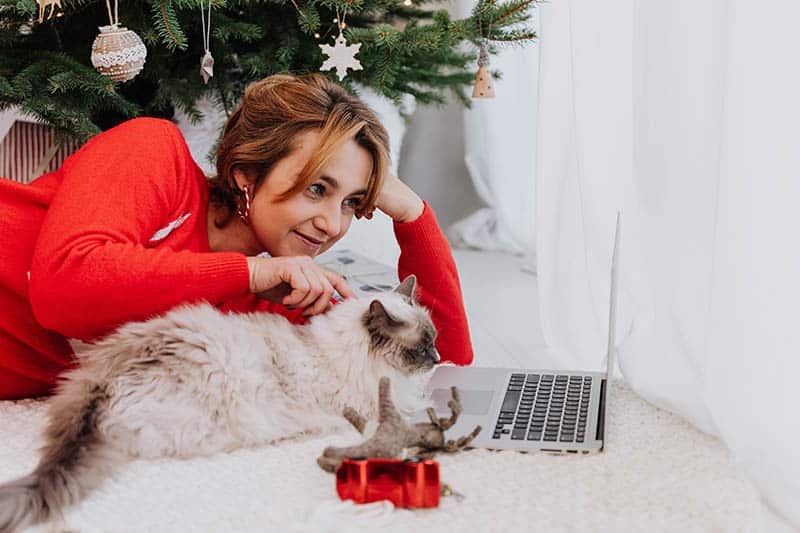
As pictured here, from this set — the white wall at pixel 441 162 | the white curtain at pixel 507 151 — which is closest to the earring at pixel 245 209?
the white curtain at pixel 507 151

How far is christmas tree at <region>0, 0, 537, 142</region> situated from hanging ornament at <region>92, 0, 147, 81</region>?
79mm

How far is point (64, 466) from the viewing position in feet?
2.92

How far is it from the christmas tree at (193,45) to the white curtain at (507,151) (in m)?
1.15

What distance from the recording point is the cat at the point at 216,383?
0.96 meters

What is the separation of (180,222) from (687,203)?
0.81m

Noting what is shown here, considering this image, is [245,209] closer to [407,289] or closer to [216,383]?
[407,289]

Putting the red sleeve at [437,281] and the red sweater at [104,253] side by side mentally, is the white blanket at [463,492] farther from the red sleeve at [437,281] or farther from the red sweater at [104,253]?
the red sleeve at [437,281]

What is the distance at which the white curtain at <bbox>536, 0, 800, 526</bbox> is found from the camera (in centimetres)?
106

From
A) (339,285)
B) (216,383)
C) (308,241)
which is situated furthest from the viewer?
(308,241)

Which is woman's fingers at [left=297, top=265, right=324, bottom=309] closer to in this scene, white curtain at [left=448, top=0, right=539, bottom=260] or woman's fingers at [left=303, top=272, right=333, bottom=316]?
woman's fingers at [left=303, top=272, right=333, bottom=316]

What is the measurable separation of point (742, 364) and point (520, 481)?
353 millimetres

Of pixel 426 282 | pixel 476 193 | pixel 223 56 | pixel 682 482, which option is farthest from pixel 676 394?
pixel 476 193

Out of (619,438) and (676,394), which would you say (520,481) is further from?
(676,394)

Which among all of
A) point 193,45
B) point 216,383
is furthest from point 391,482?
point 193,45
